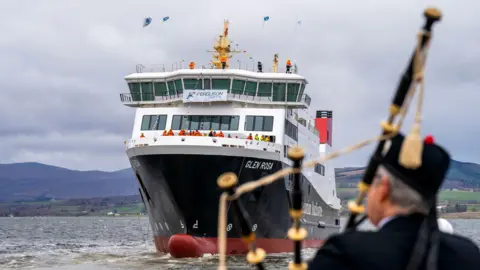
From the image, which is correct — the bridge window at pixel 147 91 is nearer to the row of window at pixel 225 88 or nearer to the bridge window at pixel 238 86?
the row of window at pixel 225 88

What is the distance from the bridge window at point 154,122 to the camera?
3275cm

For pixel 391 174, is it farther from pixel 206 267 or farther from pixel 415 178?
pixel 206 267

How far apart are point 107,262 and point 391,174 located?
95.8 ft

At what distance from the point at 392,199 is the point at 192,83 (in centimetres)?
2940

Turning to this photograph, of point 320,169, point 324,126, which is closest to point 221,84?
point 320,169

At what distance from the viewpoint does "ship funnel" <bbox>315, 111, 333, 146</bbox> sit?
4494 centimetres

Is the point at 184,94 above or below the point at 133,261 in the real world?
above

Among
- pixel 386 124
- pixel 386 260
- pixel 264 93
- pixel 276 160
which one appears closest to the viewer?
pixel 386 260

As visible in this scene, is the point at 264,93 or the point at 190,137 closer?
the point at 190,137

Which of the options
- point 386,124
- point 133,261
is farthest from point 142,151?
point 386,124

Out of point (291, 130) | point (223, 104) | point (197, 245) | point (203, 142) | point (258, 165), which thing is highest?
point (223, 104)

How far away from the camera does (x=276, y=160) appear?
30.9m

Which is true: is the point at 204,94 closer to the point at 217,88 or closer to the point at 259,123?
the point at 217,88

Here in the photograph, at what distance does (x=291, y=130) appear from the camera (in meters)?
34.0
